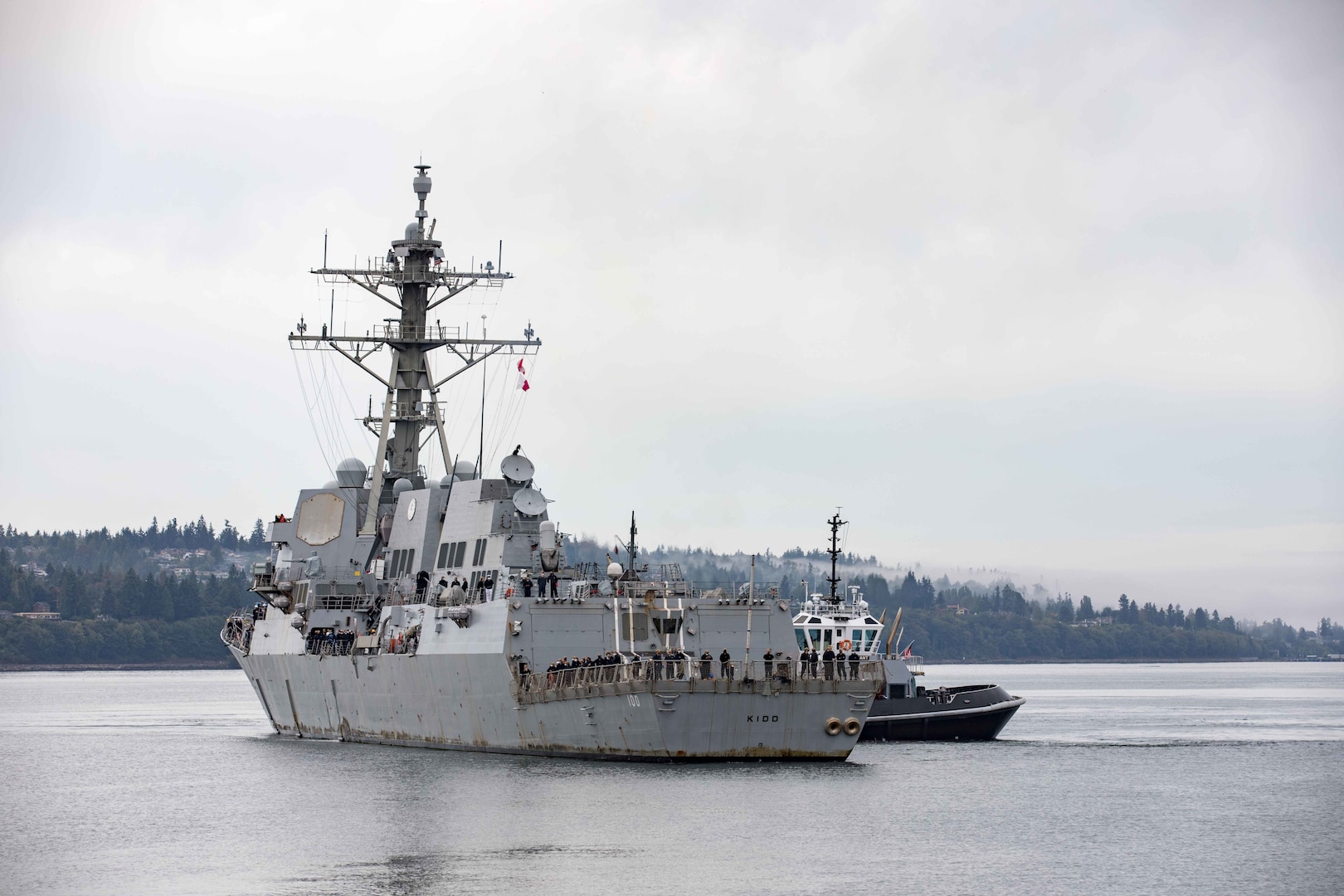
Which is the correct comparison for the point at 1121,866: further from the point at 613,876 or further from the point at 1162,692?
the point at 1162,692

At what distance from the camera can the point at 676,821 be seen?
32938 mm

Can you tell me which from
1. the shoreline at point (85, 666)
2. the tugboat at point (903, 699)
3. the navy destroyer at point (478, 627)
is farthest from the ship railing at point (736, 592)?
the shoreline at point (85, 666)

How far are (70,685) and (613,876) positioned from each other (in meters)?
122

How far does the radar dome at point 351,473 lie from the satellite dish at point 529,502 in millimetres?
12326

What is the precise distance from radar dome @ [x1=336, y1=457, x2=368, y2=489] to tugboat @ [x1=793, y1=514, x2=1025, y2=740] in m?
15.6

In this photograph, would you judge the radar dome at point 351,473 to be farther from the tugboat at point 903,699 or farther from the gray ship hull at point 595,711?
the tugboat at point 903,699

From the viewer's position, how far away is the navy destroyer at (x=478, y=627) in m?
39.8

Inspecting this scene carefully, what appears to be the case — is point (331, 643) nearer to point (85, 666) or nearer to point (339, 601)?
point (339, 601)

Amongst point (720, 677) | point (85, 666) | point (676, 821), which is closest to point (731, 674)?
point (720, 677)

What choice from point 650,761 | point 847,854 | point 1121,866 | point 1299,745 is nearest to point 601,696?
point 650,761

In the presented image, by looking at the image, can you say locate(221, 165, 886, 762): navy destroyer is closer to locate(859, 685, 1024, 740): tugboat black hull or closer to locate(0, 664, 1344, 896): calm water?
locate(0, 664, 1344, 896): calm water

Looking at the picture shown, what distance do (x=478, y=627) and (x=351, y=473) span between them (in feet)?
51.5

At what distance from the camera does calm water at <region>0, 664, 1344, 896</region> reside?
2853 cm

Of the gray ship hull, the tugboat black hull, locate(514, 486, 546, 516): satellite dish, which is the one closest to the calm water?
the gray ship hull
